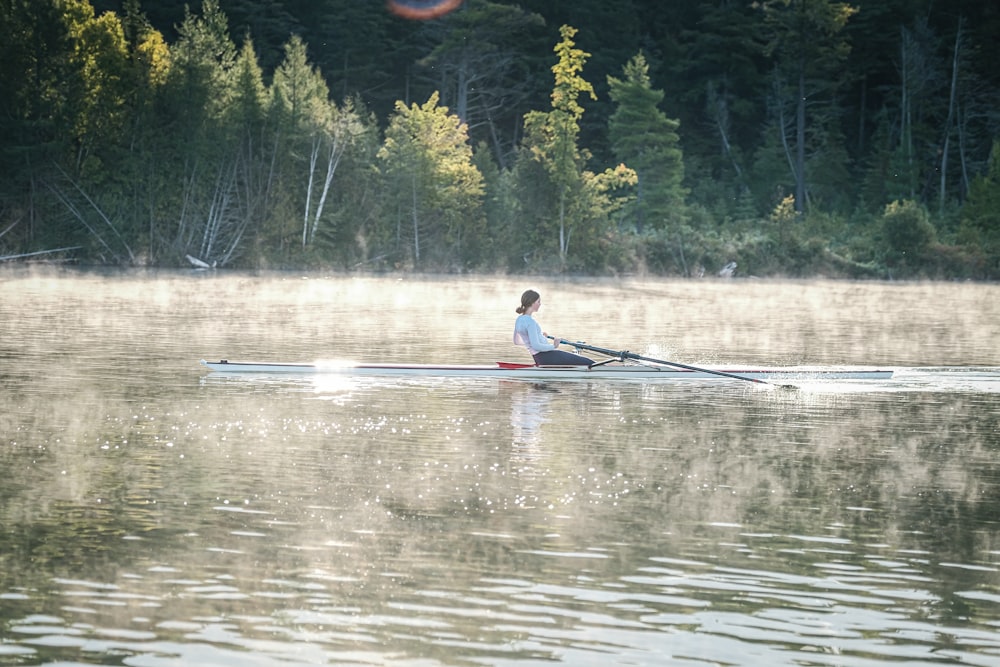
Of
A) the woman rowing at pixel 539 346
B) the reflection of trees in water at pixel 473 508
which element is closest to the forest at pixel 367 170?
the woman rowing at pixel 539 346

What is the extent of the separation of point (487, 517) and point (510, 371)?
10.4m


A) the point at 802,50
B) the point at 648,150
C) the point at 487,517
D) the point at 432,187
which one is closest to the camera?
the point at 487,517

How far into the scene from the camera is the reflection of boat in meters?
21.7

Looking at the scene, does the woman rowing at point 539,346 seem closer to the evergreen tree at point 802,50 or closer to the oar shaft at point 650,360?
the oar shaft at point 650,360

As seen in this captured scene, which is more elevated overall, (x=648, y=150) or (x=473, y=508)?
(x=648, y=150)

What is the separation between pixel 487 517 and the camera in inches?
456

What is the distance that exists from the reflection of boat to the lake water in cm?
22

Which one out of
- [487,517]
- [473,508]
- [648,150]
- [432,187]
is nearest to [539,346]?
[473,508]

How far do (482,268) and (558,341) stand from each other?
162 ft

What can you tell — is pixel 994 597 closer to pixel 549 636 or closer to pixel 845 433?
pixel 549 636

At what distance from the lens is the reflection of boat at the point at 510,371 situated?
71.3 feet

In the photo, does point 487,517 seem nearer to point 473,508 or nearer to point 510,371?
point 473,508

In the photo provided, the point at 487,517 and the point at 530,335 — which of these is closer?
the point at 487,517

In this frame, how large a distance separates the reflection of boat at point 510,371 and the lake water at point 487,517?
0.74 ft
